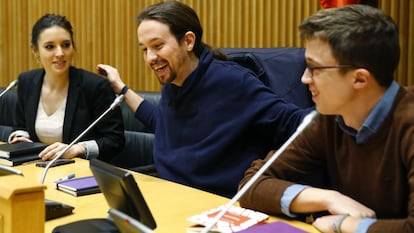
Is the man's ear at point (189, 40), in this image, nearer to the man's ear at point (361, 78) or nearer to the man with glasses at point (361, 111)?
the man with glasses at point (361, 111)

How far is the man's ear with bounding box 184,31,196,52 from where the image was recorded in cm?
259

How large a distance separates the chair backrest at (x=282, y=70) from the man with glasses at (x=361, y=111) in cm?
92

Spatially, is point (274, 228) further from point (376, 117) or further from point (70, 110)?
point (70, 110)

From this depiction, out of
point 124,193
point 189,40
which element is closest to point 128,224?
point 124,193

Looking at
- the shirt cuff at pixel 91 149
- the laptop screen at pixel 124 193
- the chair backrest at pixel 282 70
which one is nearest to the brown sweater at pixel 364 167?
the laptop screen at pixel 124 193

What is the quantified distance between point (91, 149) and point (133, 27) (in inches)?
79.5

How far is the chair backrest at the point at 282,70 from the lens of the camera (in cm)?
261

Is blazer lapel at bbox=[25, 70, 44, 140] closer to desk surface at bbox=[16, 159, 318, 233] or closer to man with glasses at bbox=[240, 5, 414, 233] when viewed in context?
desk surface at bbox=[16, 159, 318, 233]

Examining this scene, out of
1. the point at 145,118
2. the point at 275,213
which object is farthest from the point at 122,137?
the point at 275,213

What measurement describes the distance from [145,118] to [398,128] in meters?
1.67

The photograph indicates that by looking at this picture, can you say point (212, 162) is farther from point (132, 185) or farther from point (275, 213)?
point (132, 185)

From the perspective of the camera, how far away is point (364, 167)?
1.65 m

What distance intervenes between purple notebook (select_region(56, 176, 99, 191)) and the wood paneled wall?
1883 millimetres

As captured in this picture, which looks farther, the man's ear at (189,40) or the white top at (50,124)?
the white top at (50,124)
